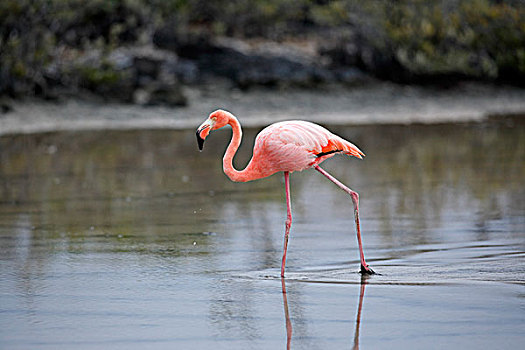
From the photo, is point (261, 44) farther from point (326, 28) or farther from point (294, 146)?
point (294, 146)

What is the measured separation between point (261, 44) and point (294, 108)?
2.74 meters

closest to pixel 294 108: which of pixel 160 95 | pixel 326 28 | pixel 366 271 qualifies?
pixel 160 95

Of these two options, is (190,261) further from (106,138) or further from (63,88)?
(63,88)

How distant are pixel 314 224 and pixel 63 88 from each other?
805cm

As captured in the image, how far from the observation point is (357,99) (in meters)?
14.0

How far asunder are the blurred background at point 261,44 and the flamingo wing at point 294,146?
26.7 feet

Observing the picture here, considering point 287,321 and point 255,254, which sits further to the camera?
point 255,254

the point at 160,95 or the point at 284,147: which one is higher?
the point at 160,95

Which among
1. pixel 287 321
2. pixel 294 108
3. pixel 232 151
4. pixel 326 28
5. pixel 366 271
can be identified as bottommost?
pixel 287 321

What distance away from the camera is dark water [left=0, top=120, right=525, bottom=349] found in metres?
4.00

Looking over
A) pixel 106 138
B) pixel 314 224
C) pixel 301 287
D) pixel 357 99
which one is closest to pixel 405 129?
pixel 357 99

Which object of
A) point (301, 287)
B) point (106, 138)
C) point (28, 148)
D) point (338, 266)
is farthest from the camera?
point (106, 138)

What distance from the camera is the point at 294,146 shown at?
512cm

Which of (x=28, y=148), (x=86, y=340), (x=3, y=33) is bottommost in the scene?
(x=86, y=340)
